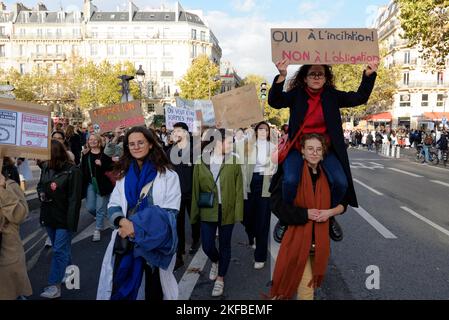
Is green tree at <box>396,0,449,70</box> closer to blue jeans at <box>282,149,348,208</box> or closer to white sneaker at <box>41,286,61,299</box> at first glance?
blue jeans at <box>282,149,348,208</box>

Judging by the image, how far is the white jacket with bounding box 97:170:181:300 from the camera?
3053 mm

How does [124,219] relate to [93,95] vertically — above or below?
below

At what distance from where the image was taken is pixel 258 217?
18.3ft

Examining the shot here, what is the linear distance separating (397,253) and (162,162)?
3979 millimetres

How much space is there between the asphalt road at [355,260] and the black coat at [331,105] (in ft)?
5.65

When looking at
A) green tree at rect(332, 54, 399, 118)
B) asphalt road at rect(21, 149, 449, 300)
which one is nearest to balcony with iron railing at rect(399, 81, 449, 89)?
green tree at rect(332, 54, 399, 118)

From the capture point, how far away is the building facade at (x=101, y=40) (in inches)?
2837

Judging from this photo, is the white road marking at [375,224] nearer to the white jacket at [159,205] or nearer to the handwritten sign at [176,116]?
the handwritten sign at [176,116]

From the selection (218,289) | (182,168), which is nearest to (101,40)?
→ (182,168)

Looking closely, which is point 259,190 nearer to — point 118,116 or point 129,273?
point 129,273

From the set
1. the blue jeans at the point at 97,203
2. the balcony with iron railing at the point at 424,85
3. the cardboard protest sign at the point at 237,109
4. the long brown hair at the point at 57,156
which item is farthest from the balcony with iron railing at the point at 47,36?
the long brown hair at the point at 57,156

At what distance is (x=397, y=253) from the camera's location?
573cm
